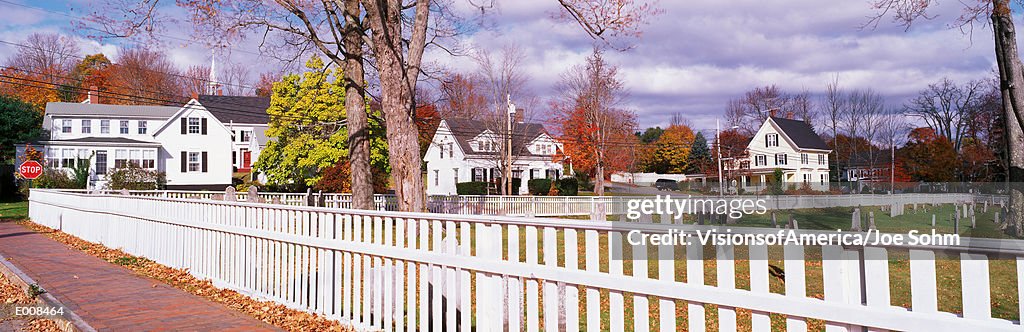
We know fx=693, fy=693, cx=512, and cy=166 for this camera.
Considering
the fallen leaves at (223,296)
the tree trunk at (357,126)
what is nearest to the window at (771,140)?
the tree trunk at (357,126)

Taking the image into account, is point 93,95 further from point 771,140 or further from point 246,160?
point 771,140

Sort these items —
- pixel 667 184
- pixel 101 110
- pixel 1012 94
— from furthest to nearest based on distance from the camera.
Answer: pixel 667 184 < pixel 101 110 < pixel 1012 94

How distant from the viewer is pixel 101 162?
46562 millimetres

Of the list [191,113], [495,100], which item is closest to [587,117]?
[495,100]

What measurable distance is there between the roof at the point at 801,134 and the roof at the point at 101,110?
169 ft

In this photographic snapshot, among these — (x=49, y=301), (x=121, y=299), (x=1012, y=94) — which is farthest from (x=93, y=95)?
(x=1012, y=94)

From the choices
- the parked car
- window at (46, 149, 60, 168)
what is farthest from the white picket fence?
window at (46, 149, 60, 168)

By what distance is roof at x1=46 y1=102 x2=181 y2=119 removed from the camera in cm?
4862

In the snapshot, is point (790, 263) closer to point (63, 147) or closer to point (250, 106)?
point (63, 147)

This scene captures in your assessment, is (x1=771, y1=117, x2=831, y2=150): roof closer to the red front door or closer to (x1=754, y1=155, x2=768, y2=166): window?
(x1=754, y1=155, x2=768, y2=166): window

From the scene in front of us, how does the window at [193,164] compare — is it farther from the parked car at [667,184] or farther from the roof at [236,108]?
the parked car at [667,184]

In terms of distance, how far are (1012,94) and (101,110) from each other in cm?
5296

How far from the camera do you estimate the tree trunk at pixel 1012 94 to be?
53.3ft

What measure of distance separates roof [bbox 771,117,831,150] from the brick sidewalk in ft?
199
